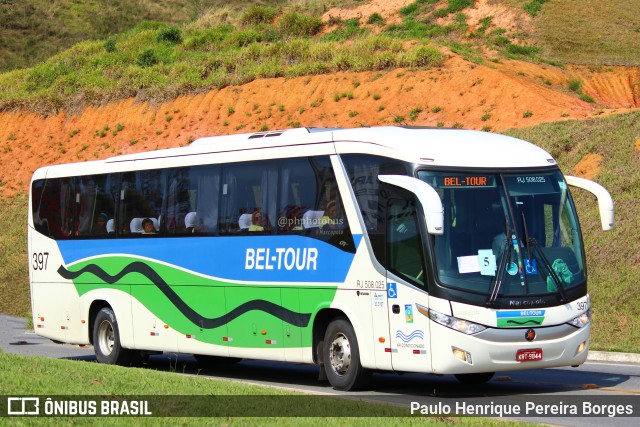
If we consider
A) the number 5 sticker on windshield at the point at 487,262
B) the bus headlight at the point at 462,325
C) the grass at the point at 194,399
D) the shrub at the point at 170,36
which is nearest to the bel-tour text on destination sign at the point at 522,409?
the grass at the point at 194,399

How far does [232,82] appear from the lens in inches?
A: 1989

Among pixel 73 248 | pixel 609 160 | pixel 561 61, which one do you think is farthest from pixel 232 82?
pixel 73 248

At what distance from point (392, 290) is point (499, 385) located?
2.78 meters

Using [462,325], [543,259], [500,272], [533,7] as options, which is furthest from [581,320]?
[533,7]

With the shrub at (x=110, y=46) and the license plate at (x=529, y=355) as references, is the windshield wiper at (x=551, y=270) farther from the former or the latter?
the shrub at (x=110, y=46)

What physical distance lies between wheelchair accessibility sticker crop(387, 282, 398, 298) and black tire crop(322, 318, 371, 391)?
94 centimetres

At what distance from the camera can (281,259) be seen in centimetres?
1538

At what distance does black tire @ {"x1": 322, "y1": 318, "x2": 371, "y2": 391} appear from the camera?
14.2 metres

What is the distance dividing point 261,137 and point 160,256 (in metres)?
2.96

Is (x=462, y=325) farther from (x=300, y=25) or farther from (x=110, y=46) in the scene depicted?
(x=110, y=46)

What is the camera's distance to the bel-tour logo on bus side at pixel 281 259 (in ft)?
48.9

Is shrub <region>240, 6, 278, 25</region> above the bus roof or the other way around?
above

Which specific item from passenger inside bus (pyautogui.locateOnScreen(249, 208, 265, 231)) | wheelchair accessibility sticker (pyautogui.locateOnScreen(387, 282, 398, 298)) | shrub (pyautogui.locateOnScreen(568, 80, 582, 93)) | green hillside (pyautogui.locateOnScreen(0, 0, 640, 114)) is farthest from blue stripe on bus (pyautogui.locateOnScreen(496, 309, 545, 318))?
green hillside (pyautogui.locateOnScreen(0, 0, 640, 114))

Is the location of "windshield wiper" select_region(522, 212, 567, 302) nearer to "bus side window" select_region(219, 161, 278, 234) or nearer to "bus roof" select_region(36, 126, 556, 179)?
"bus roof" select_region(36, 126, 556, 179)
